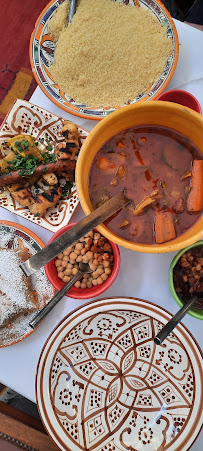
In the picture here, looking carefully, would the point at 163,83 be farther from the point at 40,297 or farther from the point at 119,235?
the point at 40,297

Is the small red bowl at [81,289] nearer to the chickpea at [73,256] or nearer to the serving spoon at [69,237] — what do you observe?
the chickpea at [73,256]

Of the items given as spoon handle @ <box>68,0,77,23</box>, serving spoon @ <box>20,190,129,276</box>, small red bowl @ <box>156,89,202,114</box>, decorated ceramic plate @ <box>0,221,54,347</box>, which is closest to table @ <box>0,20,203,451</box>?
decorated ceramic plate @ <box>0,221,54,347</box>

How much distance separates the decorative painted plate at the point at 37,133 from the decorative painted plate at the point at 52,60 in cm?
6

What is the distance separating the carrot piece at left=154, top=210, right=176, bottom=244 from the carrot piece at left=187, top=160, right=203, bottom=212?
0.05 metres

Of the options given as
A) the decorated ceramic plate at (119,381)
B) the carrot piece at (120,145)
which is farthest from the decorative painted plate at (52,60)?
the decorated ceramic plate at (119,381)

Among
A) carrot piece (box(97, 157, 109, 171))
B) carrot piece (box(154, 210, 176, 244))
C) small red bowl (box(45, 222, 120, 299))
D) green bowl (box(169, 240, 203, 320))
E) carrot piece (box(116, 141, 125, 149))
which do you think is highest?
carrot piece (box(116, 141, 125, 149))

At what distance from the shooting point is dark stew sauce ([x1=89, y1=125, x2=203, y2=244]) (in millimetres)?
943

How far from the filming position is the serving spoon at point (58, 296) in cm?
113

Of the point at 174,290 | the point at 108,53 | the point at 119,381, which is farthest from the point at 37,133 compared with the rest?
the point at 119,381

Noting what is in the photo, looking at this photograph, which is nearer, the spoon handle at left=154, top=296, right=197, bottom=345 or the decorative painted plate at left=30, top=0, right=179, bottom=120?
the spoon handle at left=154, top=296, right=197, bottom=345

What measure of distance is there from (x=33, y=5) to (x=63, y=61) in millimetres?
1025

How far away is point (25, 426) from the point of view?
1.45 m

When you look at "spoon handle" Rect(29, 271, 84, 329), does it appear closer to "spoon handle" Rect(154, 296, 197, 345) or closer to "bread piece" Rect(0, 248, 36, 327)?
"bread piece" Rect(0, 248, 36, 327)

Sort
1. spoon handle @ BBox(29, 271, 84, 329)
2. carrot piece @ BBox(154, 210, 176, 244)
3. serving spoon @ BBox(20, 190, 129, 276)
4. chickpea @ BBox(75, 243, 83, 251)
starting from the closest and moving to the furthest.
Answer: serving spoon @ BBox(20, 190, 129, 276) → carrot piece @ BBox(154, 210, 176, 244) → spoon handle @ BBox(29, 271, 84, 329) → chickpea @ BBox(75, 243, 83, 251)
